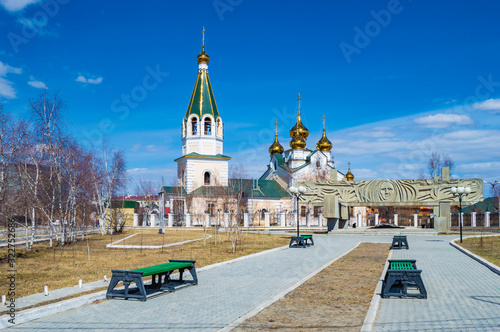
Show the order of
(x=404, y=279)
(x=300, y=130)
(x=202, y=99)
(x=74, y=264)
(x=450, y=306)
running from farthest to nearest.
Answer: (x=300, y=130) → (x=202, y=99) → (x=74, y=264) → (x=404, y=279) → (x=450, y=306)

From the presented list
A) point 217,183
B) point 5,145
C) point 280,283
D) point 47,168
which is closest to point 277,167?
point 217,183

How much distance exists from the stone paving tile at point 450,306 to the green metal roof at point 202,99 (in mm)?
36293

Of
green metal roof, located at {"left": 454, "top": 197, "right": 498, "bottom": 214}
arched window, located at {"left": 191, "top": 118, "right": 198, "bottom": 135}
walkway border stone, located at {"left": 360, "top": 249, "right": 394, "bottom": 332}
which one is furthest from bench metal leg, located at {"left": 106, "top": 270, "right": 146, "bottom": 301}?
green metal roof, located at {"left": 454, "top": 197, "right": 498, "bottom": 214}

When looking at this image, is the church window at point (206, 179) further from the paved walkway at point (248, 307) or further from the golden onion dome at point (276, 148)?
the paved walkway at point (248, 307)

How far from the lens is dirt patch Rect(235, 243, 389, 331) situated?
603 centimetres

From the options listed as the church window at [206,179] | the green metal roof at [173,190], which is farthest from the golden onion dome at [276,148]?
the green metal roof at [173,190]

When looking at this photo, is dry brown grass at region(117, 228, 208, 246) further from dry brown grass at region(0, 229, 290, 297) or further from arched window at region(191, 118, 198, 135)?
arched window at region(191, 118, 198, 135)

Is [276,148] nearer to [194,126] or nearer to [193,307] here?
[194,126]

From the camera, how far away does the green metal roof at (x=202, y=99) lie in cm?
4525

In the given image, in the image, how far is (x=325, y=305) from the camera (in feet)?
23.7

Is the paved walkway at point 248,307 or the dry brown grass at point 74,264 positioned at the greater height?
the paved walkway at point 248,307

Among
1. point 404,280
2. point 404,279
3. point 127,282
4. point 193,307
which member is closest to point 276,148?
point 404,280

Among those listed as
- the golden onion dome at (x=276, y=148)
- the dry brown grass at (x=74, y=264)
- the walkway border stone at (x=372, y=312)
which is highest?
the golden onion dome at (x=276, y=148)

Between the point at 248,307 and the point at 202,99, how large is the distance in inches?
1550
